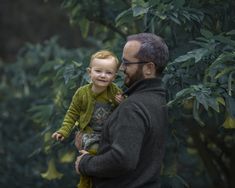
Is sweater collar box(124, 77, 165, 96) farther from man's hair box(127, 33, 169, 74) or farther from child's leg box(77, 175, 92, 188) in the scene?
child's leg box(77, 175, 92, 188)

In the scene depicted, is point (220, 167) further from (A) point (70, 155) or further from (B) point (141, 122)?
(B) point (141, 122)

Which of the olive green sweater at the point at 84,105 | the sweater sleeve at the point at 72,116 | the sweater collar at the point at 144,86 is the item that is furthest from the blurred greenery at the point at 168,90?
the sweater sleeve at the point at 72,116

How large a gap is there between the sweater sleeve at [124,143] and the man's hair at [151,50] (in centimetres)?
24

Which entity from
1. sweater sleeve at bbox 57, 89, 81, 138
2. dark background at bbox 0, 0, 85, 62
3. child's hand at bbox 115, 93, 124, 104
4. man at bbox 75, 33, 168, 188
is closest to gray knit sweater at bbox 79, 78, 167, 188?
man at bbox 75, 33, 168, 188

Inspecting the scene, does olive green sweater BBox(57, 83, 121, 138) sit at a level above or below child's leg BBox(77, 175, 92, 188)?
above

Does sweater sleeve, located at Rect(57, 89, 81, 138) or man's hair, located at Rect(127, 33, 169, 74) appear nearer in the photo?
man's hair, located at Rect(127, 33, 169, 74)

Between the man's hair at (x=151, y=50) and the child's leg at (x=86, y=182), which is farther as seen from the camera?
the child's leg at (x=86, y=182)

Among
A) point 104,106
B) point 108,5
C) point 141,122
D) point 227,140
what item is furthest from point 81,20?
point 141,122

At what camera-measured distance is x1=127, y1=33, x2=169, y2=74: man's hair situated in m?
2.81

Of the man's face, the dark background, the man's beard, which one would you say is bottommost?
the dark background

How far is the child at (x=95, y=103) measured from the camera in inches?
116

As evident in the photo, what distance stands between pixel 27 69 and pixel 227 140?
276 centimetres

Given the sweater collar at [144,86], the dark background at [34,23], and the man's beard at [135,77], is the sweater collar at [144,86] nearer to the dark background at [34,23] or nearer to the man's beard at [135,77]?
the man's beard at [135,77]

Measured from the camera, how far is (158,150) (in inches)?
113
